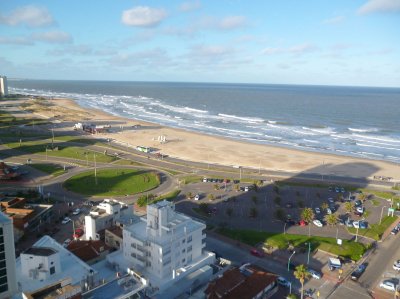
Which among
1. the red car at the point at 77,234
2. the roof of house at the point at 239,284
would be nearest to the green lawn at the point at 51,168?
the red car at the point at 77,234

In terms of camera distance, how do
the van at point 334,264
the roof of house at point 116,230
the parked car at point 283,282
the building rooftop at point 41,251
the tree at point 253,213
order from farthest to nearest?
the tree at point 253,213 < the roof of house at point 116,230 < the van at point 334,264 < the parked car at point 283,282 < the building rooftop at point 41,251

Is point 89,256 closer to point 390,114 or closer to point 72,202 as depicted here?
point 72,202

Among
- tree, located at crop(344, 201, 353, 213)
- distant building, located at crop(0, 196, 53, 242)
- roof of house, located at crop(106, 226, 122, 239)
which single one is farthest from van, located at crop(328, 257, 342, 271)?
distant building, located at crop(0, 196, 53, 242)

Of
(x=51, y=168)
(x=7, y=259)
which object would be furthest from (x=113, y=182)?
(x=7, y=259)

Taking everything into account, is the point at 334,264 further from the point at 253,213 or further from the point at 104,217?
the point at 104,217

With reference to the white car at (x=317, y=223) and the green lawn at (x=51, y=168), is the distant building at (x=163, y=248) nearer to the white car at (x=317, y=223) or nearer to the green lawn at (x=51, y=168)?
the white car at (x=317, y=223)

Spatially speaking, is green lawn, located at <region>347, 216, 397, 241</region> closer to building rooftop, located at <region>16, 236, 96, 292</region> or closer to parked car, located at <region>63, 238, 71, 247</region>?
building rooftop, located at <region>16, 236, 96, 292</region>
